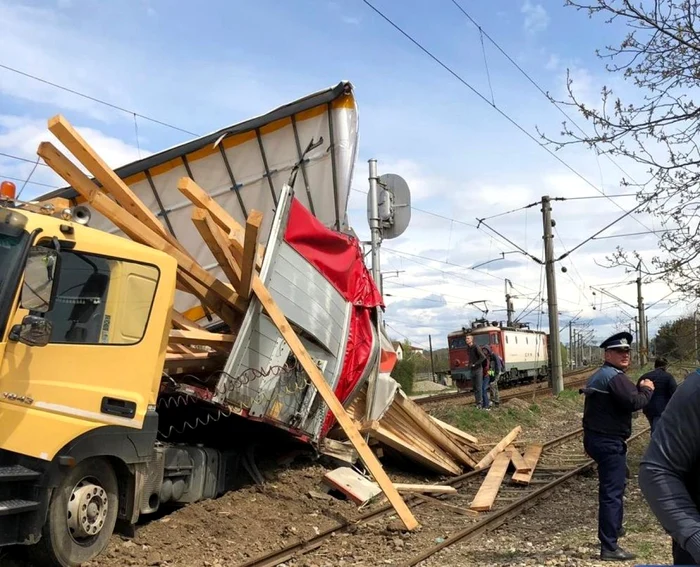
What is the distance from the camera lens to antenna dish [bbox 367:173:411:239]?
1186 centimetres

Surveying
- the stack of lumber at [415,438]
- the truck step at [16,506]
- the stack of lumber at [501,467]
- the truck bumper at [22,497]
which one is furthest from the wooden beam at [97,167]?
the stack of lumber at [501,467]

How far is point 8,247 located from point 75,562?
233 centimetres

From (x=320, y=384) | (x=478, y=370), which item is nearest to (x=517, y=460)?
(x=320, y=384)

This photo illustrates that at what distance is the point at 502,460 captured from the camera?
427 inches

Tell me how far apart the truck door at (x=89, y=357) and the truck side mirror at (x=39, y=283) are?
70 mm

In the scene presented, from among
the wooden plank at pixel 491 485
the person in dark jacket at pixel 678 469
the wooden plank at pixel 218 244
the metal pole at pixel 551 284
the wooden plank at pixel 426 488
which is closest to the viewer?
the person in dark jacket at pixel 678 469

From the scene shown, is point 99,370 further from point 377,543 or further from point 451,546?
point 451,546

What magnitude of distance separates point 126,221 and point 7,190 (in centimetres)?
106

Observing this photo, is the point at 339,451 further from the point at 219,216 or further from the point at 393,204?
the point at 393,204

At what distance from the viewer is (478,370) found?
59.4 feet

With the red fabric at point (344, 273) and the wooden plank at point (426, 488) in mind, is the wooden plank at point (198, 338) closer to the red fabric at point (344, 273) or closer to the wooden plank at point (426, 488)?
the red fabric at point (344, 273)

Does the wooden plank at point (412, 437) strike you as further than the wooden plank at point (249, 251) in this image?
Yes

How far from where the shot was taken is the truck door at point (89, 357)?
478 centimetres

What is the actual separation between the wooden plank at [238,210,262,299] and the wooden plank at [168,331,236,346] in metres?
0.46
